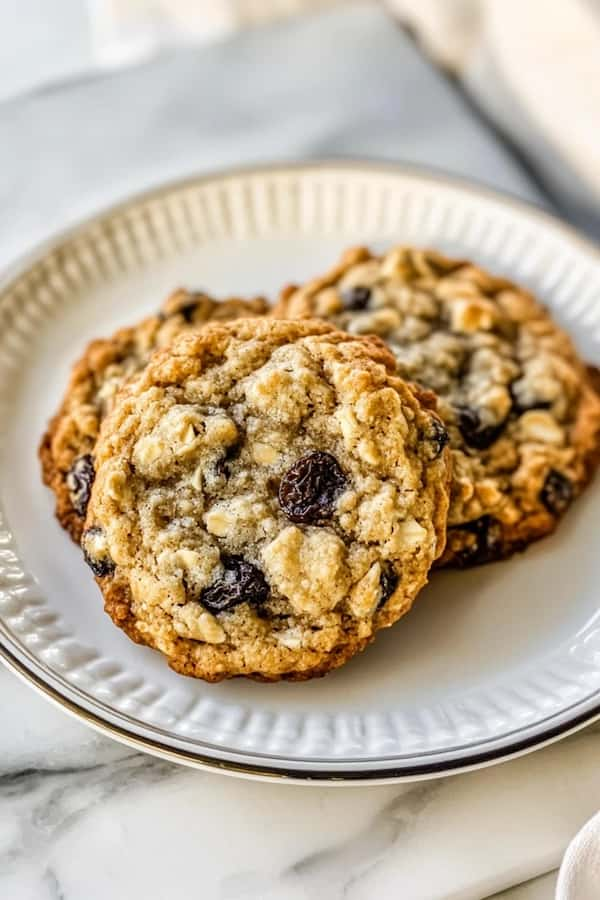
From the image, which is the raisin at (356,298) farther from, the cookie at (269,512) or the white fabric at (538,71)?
the white fabric at (538,71)

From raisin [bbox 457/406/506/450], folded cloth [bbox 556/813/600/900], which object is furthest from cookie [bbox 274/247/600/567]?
folded cloth [bbox 556/813/600/900]

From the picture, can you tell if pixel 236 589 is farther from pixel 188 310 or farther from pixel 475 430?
pixel 188 310

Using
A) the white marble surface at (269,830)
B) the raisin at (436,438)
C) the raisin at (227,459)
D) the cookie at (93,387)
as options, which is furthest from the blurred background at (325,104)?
the white marble surface at (269,830)

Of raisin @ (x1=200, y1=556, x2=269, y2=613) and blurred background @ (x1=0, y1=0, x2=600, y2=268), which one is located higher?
blurred background @ (x1=0, y1=0, x2=600, y2=268)

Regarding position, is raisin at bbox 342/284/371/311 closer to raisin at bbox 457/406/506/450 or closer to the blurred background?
raisin at bbox 457/406/506/450

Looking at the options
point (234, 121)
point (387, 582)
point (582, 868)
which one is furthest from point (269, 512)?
point (234, 121)
